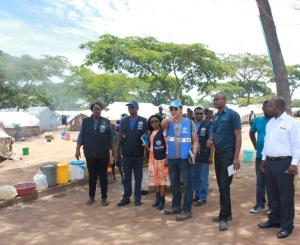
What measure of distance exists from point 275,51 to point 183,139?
4.74m

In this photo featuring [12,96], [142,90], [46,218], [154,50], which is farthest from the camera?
[142,90]

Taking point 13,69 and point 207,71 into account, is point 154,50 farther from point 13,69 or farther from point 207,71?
point 13,69

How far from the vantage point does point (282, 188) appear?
4711 mm

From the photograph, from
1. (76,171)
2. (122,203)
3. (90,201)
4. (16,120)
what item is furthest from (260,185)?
(16,120)

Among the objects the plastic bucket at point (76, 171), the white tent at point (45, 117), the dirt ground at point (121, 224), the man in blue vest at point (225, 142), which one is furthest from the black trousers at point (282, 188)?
the white tent at point (45, 117)

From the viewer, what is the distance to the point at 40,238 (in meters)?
5.22

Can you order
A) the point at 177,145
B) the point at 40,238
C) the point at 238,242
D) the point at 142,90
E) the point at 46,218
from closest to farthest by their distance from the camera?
the point at 238,242
the point at 40,238
the point at 177,145
the point at 46,218
the point at 142,90

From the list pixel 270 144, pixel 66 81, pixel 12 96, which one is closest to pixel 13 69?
pixel 66 81

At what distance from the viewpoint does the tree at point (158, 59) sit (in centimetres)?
2556

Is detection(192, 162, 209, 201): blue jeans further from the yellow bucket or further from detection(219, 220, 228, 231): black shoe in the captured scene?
the yellow bucket

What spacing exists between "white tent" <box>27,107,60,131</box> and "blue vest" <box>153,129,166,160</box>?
3636cm

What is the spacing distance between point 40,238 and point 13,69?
3852 centimetres

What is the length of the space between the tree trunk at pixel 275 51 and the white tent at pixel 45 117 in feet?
114

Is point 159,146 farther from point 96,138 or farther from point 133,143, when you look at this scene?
point 96,138
